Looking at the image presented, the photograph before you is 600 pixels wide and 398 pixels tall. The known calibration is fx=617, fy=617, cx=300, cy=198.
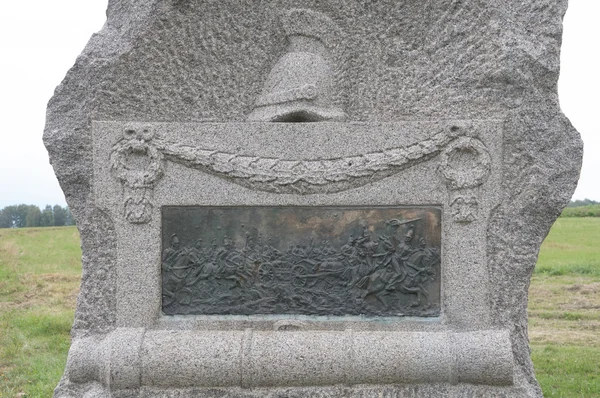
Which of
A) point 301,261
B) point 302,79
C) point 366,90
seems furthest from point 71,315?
point 366,90

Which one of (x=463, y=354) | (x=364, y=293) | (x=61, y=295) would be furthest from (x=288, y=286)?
(x=61, y=295)

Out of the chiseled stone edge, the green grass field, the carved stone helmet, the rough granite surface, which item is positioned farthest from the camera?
the green grass field

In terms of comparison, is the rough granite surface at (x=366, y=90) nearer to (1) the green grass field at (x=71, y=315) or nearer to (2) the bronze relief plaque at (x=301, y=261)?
(2) the bronze relief plaque at (x=301, y=261)

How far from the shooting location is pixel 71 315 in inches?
282

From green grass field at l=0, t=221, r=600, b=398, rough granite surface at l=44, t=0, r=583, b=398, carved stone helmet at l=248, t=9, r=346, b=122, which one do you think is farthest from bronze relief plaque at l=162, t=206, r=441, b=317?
green grass field at l=0, t=221, r=600, b=398

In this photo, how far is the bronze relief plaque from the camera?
410cm

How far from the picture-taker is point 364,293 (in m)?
4.12

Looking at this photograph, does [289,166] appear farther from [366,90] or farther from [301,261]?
[366,90]

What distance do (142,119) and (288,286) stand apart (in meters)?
1.51

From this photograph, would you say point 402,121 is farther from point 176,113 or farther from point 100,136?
point 100,136

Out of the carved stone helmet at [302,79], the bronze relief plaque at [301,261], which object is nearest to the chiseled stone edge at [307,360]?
the bronze relief plaque at [301,261]

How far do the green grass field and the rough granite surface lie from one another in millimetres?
1638

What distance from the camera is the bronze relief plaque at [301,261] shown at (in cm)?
410

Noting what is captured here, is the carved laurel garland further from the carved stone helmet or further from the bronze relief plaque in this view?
the carved stone helmet
